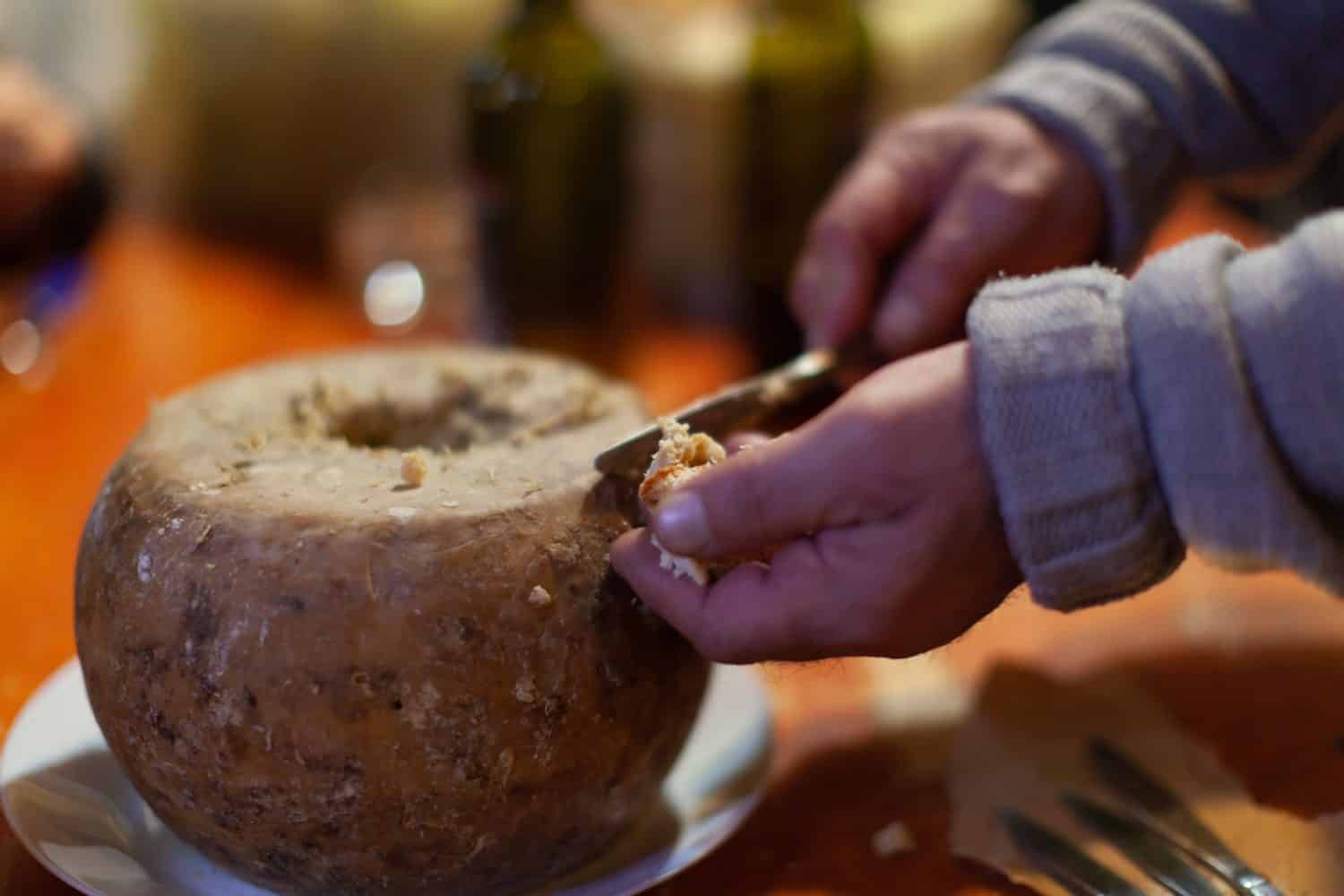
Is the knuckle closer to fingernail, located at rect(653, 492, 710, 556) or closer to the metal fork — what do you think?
fingernail, located at rect(653, 492, 710, 556)

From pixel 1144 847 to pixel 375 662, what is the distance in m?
0.51

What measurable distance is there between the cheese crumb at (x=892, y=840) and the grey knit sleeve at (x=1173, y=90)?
59cm

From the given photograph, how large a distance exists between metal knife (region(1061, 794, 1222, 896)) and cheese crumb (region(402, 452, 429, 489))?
1.62ft

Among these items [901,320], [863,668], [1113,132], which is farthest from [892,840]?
[1113,132]

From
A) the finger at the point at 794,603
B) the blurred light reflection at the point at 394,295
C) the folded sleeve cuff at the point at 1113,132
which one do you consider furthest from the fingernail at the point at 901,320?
the blurred light reflection at the point at 394,295

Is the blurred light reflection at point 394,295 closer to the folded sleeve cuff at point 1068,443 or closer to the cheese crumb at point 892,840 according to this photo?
the cheese crumb at point 892,840

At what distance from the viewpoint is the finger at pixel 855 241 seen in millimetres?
1191

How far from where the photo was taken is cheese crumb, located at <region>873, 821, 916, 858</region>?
0.91 m

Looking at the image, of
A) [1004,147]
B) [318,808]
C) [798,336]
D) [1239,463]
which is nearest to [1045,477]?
[1239,463]

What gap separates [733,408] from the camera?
37.5 inches

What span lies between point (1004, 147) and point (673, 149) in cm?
69

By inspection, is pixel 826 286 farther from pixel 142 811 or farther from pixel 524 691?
pixel 142 811

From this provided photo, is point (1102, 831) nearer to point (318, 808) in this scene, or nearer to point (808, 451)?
point (808, 451)

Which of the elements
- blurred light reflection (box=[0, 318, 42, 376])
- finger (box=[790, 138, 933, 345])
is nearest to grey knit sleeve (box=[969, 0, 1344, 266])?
finger (box=[790, 138, 933, 345])
